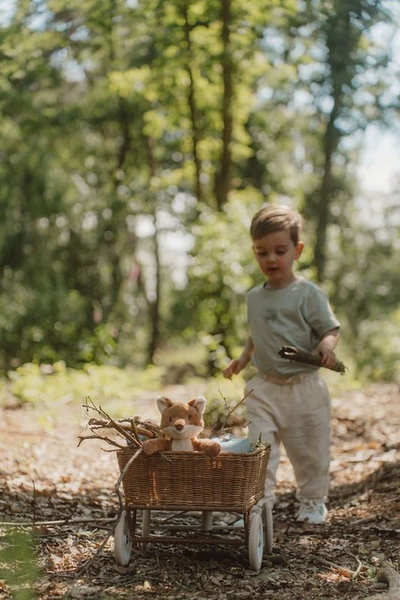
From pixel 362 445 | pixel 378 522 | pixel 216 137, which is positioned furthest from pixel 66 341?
pixel 378 522

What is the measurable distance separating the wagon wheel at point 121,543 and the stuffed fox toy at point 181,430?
0.35 m

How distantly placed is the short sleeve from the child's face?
207 millimetres

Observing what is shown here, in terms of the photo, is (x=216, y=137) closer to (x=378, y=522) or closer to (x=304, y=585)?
(x=378, y=522)

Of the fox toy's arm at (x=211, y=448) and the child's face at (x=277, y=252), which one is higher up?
the child's face at (x=277, y=252)

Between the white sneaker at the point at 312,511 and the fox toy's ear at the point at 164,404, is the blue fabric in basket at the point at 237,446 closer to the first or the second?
the fox toy's ear at the point at 164,404

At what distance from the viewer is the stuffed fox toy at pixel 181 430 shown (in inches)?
127

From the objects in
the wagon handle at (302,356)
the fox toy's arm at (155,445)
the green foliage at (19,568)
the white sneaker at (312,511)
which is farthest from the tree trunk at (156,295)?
the green foliage at (19,568)

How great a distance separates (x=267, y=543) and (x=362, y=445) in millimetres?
3001

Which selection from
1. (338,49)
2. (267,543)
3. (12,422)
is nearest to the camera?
(267,543)

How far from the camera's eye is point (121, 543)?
3238 millimetres

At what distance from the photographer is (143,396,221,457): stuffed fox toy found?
3.22m

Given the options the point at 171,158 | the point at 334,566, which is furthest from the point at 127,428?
the point at 171,158

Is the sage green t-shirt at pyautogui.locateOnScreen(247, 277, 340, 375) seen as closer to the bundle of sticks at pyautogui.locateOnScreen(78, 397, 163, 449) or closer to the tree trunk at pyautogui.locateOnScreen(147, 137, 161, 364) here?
the bundle of sticks at pyautogui.locateOnScreen(78, 397, 163, 449)

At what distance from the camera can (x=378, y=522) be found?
4.32 metres
